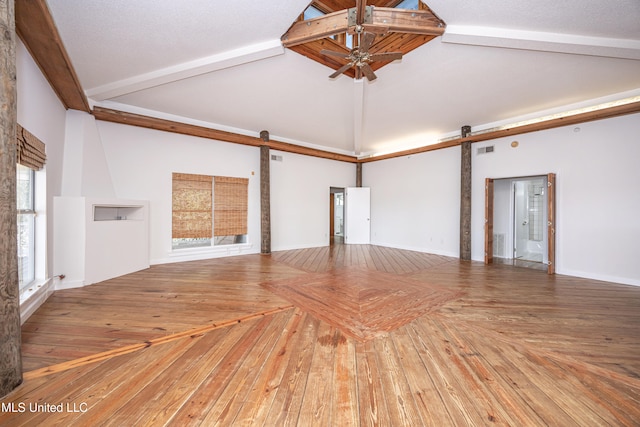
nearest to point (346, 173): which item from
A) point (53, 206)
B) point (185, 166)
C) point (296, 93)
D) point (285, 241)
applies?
point (285, 241)

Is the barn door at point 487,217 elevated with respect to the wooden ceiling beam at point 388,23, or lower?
lower

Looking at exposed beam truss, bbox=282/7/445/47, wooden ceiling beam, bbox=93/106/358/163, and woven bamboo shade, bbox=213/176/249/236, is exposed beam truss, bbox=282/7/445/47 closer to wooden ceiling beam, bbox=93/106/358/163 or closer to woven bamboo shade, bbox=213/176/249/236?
wooden ceiling beam, bbox=93/106/358/163

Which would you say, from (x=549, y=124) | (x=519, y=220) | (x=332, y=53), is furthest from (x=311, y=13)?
(x=519, y=220)

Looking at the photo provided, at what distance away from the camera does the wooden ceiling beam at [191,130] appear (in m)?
4.54

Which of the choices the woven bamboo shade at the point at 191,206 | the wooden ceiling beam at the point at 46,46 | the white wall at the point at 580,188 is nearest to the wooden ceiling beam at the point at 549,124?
the white wall at the point at 580,188

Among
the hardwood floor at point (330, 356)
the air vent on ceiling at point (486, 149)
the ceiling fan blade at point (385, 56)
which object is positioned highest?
the ceiling fan blade at point (385, 56)

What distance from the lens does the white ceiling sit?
2598 mm

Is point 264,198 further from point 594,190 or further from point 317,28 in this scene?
point 594,190

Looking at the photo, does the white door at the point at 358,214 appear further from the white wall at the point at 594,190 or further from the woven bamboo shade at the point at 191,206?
the woven bamboo shade at the point at 191,206

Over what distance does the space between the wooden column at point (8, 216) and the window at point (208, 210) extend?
3.93 m

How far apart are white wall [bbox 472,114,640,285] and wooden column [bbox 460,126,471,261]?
93 cm

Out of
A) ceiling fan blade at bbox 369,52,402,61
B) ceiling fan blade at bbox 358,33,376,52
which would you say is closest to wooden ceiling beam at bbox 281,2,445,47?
ceiling fan blade at bbox 358,33,376,52

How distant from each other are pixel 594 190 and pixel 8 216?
7.15 m

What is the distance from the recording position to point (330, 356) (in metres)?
1.96
